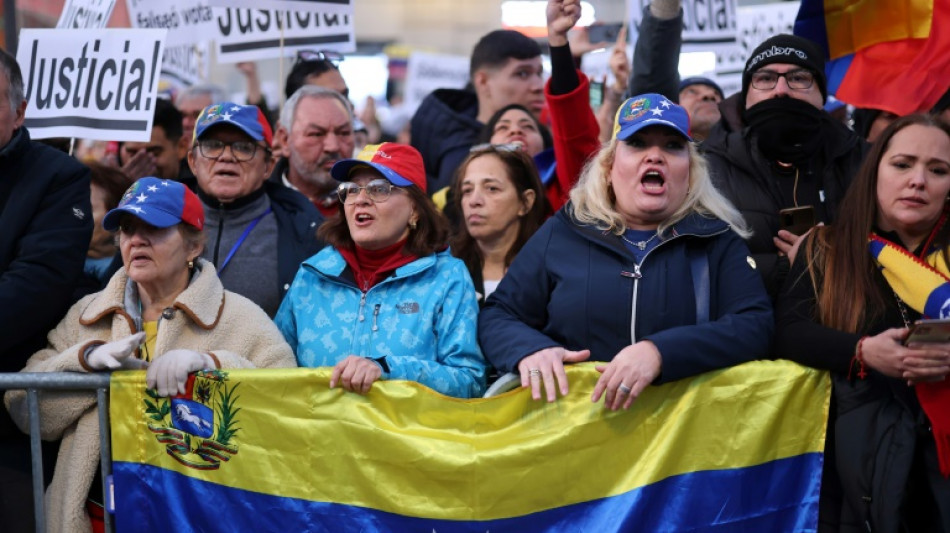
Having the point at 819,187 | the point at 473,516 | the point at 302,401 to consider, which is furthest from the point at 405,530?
the point at 819,187

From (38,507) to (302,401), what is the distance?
1.00 meters

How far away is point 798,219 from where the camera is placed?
5.00m

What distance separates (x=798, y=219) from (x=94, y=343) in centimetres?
269

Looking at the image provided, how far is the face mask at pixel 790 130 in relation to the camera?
5.24 m

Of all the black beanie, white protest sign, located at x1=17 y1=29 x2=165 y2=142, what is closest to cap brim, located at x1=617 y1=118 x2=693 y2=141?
the black beanie

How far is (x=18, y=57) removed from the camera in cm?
638

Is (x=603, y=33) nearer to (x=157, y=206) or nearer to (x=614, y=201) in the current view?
(x=614, y=201)

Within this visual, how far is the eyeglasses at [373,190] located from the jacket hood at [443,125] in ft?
8.90

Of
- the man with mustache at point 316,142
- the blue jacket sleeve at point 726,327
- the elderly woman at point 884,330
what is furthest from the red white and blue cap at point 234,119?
the elderly woman at point 884,330

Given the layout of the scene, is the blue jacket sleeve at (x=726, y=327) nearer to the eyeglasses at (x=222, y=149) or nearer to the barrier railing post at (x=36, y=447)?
the barrier railing post at (x=36, y=447)

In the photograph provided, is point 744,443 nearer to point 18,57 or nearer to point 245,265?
point 245,265

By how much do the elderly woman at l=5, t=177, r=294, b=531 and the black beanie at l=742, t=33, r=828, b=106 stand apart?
7.65 ft

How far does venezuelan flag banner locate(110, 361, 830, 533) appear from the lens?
4250mm

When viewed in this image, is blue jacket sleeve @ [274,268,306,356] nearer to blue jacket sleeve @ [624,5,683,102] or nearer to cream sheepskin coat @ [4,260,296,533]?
cream sheepskin coat @ [4,260,296,533]
